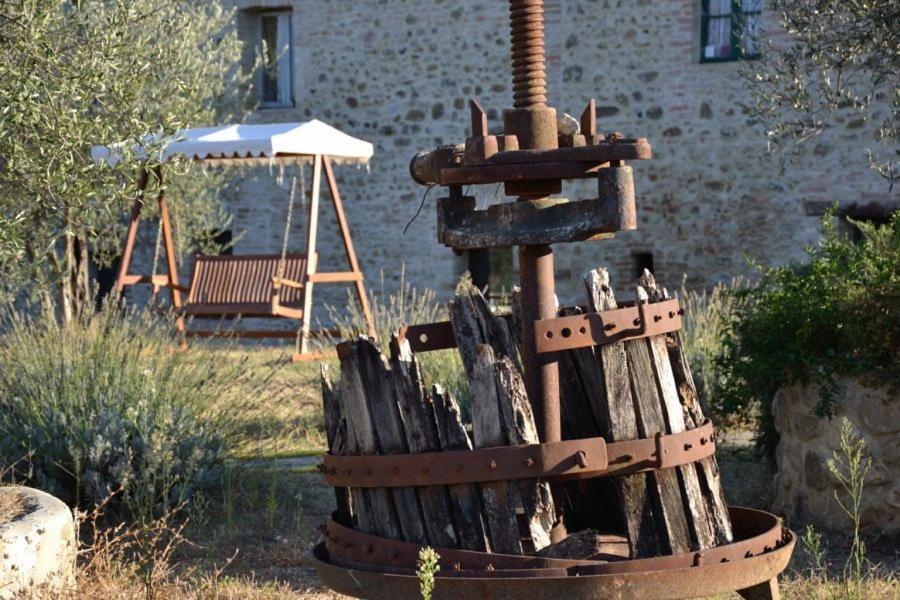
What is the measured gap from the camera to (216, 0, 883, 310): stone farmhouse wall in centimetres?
1335

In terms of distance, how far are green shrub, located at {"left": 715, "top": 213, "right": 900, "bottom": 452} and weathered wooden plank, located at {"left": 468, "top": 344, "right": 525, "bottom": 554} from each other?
2899 mm

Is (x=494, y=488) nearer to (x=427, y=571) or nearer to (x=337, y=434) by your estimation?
(x=427, y=571)

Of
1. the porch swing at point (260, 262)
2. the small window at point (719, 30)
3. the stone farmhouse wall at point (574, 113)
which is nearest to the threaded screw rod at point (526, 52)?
the porch swing at point (260, 262)

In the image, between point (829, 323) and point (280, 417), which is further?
point (280, 417)

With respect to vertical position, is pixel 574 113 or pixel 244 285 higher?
pixel 574 113

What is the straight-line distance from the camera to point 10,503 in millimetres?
4656

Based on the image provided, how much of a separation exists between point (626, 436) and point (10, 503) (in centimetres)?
257

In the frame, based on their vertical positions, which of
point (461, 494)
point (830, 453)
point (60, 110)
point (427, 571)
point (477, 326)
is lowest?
point (830, 453)

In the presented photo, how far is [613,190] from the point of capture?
3188 mm

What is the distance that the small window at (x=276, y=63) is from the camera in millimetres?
16266

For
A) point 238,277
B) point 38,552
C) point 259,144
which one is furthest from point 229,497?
point 238,277

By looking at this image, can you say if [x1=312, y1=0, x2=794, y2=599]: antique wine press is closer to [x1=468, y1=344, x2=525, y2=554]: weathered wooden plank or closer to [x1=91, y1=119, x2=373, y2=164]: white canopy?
[x1=468, y1=344, x2=525, y2=554]: weathered wooden plank

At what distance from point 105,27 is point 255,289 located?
613 cm

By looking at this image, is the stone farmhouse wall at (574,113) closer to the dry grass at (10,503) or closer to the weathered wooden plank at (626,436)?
the dry grass at (10,503)
